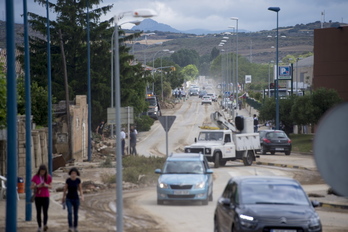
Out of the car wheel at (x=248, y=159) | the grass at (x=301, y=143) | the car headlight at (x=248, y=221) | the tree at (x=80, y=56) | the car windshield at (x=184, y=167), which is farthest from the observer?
the tree at (x=80, y=56)

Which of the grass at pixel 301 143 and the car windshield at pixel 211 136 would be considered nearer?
the car windshield at pixel 211 136

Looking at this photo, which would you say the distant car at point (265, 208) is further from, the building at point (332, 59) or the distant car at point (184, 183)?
the building at point (332, 59)

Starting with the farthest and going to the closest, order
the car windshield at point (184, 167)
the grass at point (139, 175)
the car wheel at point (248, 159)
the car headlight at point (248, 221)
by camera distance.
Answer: the car wheel at point (248, 159) < the grass at point (139, 175) < the car windshield at point (184, 167) < the car headlight at point (248, 221)

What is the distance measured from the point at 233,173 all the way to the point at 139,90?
33.8 m

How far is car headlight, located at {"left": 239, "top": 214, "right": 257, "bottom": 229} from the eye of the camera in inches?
433

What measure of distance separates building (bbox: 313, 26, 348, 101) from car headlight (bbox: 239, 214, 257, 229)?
45.4 meters

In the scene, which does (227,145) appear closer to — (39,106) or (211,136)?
(211,136)

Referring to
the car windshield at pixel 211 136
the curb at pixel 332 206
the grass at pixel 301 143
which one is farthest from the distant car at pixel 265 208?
the grass at pixel 301 143

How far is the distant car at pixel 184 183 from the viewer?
772 inches

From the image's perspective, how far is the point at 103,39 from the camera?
60.1 meters

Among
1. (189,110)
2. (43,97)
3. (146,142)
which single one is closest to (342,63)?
(146,142)

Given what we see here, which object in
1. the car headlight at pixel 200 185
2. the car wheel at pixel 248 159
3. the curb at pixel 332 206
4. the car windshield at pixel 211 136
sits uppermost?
the car windshield at pixel 211 136

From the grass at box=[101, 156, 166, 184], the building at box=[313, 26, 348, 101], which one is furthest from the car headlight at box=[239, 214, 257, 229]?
the building at box=[313, 26, 348, 101]

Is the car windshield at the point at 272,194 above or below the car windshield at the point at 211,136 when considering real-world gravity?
above
